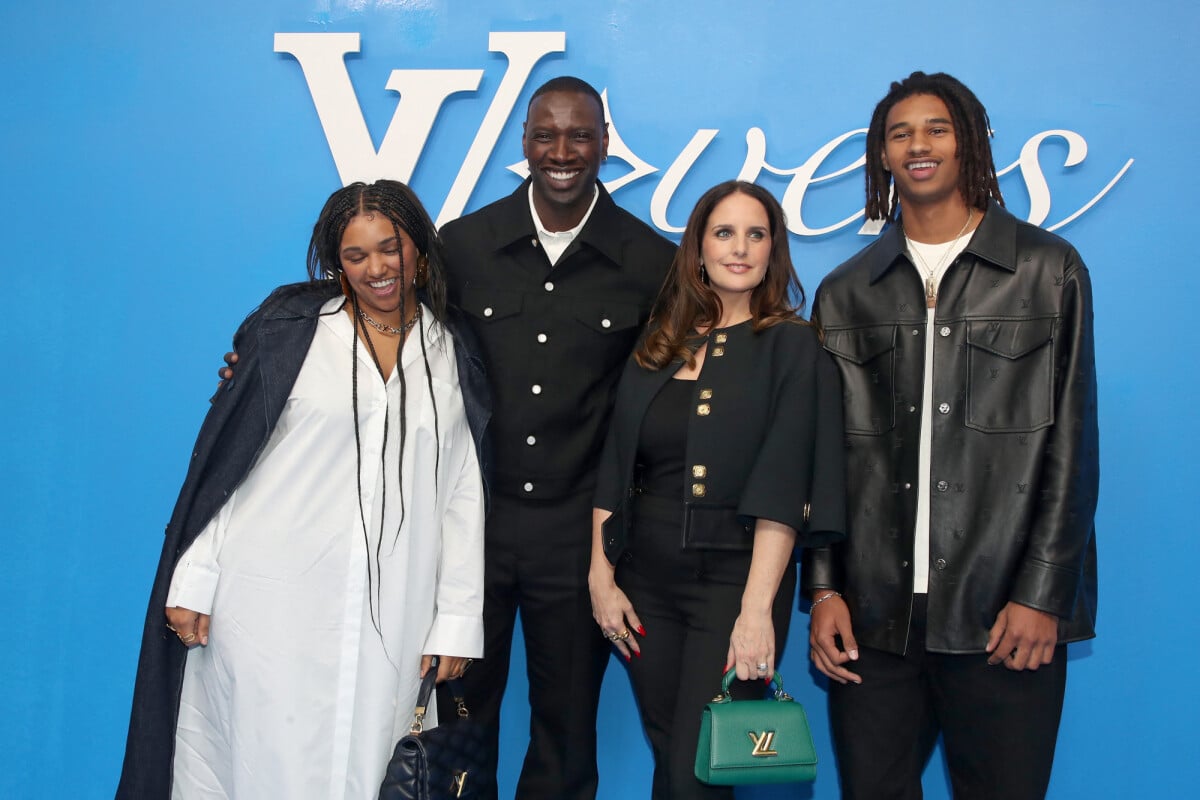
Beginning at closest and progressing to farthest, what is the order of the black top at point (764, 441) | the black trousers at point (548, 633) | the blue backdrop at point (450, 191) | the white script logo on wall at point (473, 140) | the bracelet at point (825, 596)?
the black top at point (764, 441) < the bracelet at point (825, 596) < the black trousers at point (548, 633) < the blue backdrop at point (450, 191) < the white script logo on wall at point (473, 140)

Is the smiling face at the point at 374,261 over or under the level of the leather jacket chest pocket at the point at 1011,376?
over

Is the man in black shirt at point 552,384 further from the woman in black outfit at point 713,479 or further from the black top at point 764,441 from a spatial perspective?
the black top at point 764,441

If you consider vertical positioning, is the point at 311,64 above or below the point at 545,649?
above

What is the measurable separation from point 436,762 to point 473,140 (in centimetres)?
206

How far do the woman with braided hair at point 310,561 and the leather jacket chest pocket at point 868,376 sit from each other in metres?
1.03

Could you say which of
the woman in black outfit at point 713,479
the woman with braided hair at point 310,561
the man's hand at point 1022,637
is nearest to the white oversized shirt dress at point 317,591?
the woman with braided hair at point 310,561

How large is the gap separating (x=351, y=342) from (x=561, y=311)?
24.2 inches

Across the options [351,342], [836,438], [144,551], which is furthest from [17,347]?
[836,438]

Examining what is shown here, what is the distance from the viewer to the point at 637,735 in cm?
341

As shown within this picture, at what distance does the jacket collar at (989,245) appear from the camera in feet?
7.88

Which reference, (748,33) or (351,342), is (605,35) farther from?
(351,342)

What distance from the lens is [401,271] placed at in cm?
249

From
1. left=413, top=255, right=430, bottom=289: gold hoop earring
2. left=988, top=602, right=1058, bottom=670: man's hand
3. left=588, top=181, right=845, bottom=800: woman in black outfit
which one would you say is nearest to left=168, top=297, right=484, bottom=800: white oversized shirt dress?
left=413, top=255, right=430, bottom=289: gold hoop earring

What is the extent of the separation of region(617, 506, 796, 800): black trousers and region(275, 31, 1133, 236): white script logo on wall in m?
1.35
